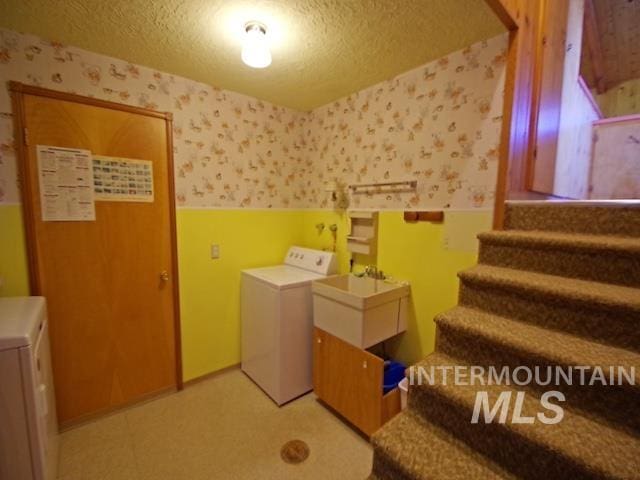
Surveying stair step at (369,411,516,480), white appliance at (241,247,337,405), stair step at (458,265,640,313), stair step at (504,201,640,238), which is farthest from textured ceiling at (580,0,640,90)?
stair step at (369,411,516,480)

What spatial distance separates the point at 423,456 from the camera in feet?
3.55

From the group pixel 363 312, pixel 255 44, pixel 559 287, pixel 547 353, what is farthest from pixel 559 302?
pixel 255 44

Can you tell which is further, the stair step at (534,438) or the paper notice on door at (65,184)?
the paper notice on door at (65,184)

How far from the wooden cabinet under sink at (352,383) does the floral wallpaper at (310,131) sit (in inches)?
42.8

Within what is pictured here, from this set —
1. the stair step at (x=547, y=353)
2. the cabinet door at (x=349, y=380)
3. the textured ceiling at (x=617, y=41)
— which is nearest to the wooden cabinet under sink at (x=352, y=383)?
the cabinet door at (x=349, y=380)

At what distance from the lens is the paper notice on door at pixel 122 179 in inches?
74.0

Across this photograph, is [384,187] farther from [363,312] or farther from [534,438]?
[534,438]

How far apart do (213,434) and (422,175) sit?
2.23 metres

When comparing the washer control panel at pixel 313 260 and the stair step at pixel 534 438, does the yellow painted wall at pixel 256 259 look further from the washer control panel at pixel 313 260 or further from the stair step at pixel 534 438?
the stair step at pixel 534 438

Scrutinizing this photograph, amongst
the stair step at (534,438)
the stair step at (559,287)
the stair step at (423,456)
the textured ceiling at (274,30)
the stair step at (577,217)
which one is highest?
the textured ceiling at (274,30)

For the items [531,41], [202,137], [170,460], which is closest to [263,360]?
[170,460]

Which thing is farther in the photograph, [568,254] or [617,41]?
[617,41]

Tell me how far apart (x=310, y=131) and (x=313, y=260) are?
51.3 inches

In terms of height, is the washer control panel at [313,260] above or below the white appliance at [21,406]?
above
